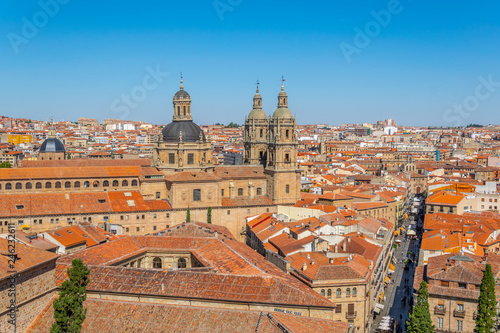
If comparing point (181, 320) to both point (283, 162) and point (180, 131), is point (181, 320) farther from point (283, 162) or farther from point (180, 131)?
point (283, 162)

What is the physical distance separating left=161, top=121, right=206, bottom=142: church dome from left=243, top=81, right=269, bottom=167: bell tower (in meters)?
10.8

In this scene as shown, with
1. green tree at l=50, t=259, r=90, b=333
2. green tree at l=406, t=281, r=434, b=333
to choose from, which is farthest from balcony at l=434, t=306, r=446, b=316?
green tree at l=50, t=259, r=90, b=333

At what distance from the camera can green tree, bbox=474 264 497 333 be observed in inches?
1357

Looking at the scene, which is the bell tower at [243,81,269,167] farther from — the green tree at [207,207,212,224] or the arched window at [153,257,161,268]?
the arched window at [153,257,161,268]

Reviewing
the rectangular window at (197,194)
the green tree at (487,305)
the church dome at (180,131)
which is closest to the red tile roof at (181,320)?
the green tree at (487,305)

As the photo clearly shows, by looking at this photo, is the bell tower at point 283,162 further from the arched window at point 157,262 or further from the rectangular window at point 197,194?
the arched window at point 157,262

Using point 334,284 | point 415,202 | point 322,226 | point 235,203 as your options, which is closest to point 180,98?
point 235,203

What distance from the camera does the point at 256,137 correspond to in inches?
3059

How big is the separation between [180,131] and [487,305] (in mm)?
42410

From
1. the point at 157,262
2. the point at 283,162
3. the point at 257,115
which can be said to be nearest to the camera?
the point at 157,262

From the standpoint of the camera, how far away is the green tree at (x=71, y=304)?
25.0 metres

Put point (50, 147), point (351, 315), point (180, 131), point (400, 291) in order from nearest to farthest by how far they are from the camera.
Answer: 1. point (351, 315)
2. point (400, 291)
3. point (180, 131)
4. point (50, 147)

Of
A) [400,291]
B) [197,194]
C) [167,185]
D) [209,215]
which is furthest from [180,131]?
[400,291]

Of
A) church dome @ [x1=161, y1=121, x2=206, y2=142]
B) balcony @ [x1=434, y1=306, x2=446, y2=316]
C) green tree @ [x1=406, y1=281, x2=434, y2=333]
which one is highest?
church dome @ [x1=161, y1=121, x2=206, y2=142]
